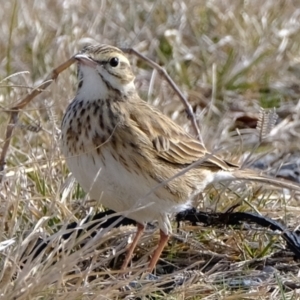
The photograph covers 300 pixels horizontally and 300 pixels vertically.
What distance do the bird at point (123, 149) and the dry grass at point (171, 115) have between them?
0.14 meters

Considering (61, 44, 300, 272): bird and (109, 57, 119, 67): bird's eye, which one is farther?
(109, 57, 119, 67): bird's eye

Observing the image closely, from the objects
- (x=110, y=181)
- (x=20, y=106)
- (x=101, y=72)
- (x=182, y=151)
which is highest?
(x=101, y=72)

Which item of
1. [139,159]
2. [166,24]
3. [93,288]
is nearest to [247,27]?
[166,24]

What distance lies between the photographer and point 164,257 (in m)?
4.56

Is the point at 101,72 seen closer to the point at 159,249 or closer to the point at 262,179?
the point at 159,249

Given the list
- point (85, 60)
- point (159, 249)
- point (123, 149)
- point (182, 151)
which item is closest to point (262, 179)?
point (182, 151)

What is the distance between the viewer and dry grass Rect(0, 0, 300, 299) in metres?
3.80

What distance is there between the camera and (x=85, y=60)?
421 centimetres

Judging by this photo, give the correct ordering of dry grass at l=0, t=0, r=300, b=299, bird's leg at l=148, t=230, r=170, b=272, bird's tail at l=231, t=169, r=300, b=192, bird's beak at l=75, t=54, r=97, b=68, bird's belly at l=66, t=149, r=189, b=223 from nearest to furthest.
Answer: dry grass at l=0, t=0, r=300, b=299
bird's belly at l=66, t=149, r=189, b=223
bird's beak at l=75, t=54, r=97, b=68
bird's leg at l=148, t=230, r=170, b=272
bird's tail at l=231, t=169, r=300, b=192

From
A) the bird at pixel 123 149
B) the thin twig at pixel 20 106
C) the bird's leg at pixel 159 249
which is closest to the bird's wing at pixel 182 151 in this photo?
the bird at pixel 123 149

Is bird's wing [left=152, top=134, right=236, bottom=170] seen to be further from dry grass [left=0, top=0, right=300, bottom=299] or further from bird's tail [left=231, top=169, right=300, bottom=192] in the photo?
dry grass [left=0, top=0, right=300, bottom=299]

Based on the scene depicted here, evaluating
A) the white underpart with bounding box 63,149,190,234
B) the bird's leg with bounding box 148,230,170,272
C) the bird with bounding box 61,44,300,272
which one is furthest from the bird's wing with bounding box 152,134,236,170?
the bird's leg with bounding box 148,230,170,272

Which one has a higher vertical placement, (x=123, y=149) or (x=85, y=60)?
(x=85, y=60)

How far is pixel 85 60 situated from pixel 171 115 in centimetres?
189
